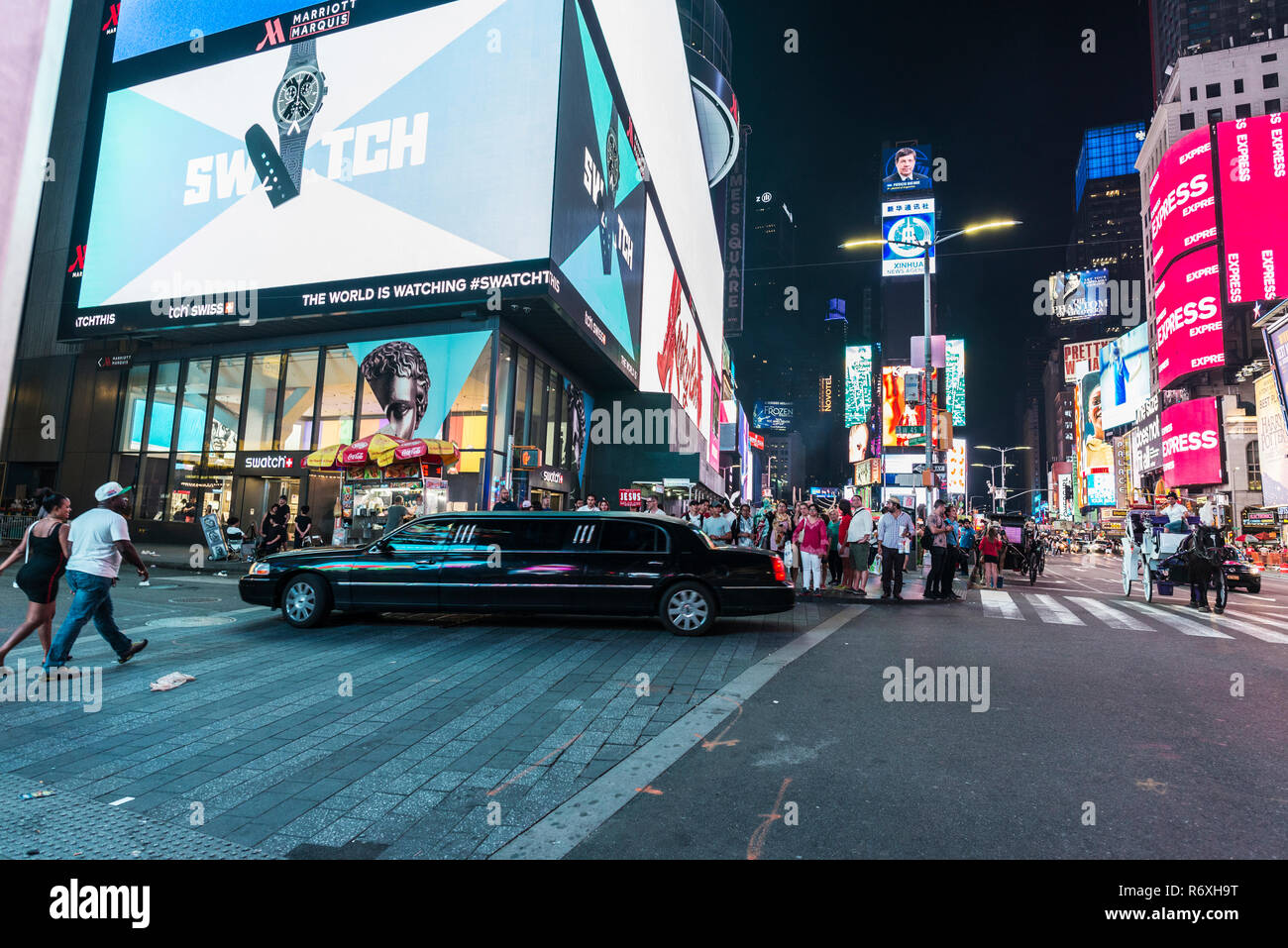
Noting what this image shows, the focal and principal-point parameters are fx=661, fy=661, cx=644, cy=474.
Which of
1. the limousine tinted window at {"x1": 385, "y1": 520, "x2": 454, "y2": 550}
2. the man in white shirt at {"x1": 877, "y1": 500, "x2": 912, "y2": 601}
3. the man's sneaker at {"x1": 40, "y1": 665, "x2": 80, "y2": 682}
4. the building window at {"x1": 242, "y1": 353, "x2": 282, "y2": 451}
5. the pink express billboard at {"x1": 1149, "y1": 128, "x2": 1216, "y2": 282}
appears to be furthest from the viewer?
the pink express billboard at {"x1": 1149, "y1": 128, "x2": 1216, "y2": 282}

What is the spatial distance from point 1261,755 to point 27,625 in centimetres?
985

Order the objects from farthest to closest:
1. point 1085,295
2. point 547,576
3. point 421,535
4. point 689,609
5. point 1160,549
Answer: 1. point 1085,295
2. point 1160,549
3. point 421,535
4. point 547,576
5. point 689,609

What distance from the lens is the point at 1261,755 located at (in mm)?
4328

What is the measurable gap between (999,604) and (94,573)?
14349 millimetres

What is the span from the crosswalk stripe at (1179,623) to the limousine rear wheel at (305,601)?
12.1 meters

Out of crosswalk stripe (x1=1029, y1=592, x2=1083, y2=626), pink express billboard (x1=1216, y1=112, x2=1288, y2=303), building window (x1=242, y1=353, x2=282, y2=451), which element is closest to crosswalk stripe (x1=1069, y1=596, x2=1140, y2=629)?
crosswalk stripe (x1=1029, y1=592, x2=1083, y2=626)

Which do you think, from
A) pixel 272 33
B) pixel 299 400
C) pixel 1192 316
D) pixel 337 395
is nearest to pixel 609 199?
pixel 337 395

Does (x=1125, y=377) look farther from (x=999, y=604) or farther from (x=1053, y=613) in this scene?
(x=1053, y=613)

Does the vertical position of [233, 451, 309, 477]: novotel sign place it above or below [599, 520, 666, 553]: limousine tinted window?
above

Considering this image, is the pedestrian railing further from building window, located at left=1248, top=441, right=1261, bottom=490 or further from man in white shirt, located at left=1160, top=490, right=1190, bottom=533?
building window, located at left=1248, top=441, right=1261, bottom=490

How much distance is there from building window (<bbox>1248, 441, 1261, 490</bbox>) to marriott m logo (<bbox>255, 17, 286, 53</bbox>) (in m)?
74.6

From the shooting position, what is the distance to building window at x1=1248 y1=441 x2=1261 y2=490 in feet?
187

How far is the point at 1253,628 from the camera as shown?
10.2 m
